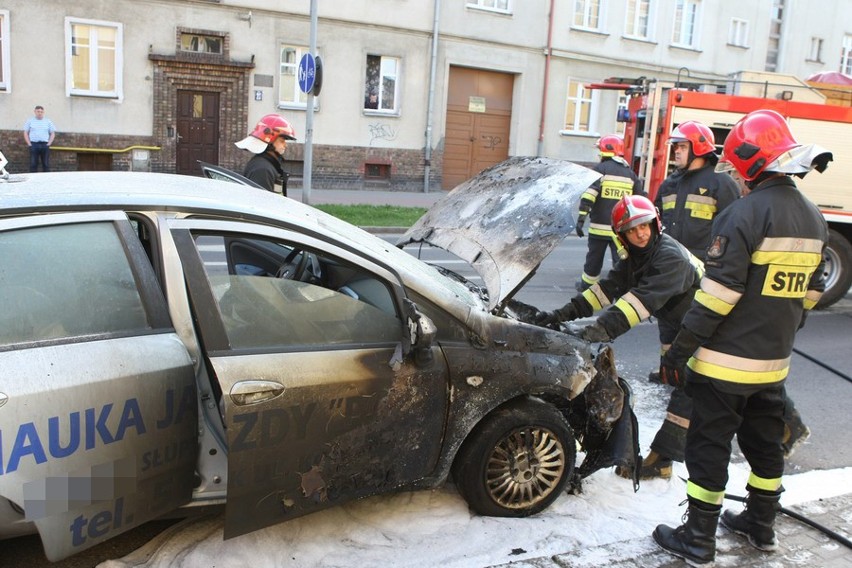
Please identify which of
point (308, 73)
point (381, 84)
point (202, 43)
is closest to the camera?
point (308, 73)

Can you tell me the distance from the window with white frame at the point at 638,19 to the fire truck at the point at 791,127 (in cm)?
1541

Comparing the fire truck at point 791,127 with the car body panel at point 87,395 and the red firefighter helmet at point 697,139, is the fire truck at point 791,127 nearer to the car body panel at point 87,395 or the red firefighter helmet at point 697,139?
the red firefighter helmet at point 697,139

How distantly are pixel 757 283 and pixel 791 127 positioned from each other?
24.3 ft

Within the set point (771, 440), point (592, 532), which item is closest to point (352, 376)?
point (592, 532)

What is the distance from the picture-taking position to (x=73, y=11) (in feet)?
56.7

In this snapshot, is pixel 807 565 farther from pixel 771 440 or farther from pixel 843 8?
pixel 843 8

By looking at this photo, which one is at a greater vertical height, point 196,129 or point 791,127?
point 791,127

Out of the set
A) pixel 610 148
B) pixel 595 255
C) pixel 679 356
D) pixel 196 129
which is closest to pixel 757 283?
pixel 679 356

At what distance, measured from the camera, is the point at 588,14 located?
943 inches

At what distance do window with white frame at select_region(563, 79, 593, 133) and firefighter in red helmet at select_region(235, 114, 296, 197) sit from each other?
19113 mm

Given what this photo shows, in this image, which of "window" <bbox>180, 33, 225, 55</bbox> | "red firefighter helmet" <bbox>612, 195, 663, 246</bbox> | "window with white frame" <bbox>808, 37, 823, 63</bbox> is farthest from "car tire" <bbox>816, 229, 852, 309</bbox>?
"window with white frame" <bbox>808, 37, 823, 63</bbox>

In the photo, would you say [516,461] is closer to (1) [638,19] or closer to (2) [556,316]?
(2) [556,316]

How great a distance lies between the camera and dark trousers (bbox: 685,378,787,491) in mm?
3389

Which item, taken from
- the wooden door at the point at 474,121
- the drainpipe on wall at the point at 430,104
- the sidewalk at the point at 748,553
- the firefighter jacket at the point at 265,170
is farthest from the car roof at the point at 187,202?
the wooden door at the point at 474,121
